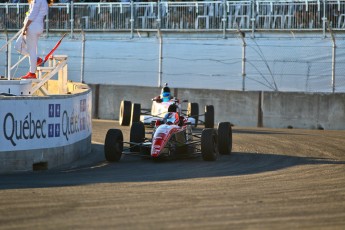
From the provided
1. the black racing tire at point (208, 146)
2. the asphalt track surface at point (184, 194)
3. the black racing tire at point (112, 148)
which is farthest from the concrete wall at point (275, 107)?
the black racing tire at point (112, 148)

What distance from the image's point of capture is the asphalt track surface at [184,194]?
992 cm

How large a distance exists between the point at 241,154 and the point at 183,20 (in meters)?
14.7

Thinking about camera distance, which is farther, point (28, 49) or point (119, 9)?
point (119, 9)

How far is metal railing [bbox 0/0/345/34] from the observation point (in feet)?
99.5

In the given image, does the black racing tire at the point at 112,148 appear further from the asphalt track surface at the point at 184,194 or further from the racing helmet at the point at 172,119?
the racing helmet at the point at 172,119

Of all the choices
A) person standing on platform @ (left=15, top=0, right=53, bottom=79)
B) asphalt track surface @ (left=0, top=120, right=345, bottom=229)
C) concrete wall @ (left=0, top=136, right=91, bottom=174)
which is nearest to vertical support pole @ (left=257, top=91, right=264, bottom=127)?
asphalt track surface @ (left=0, top=120, right=345, bottom=229)

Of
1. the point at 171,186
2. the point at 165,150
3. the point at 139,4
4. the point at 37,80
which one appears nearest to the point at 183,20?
the point at 139,4

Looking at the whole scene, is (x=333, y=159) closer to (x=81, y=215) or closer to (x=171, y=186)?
(x=171, y=186)

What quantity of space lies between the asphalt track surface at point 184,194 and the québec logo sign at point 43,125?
0.55 m

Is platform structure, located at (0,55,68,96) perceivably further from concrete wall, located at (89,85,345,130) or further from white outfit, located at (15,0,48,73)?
concrete wall, located at (89,85,345,130)

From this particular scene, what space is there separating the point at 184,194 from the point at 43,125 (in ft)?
13.3

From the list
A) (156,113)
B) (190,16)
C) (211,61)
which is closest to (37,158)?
(156,113)

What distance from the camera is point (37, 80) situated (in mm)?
18625

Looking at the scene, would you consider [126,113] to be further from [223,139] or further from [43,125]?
[43,125]
